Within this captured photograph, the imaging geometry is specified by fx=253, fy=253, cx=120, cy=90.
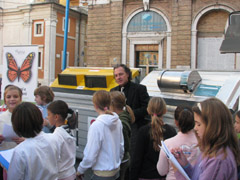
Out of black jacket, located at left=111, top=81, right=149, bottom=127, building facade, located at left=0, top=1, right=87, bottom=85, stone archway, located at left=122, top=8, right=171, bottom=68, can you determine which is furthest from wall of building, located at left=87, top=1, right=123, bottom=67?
black jacket, located at left=111, top=81, right=149, bottom=127

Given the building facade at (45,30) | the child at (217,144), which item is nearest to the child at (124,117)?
the child at (217,144)

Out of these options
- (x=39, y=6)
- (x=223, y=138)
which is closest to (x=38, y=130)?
(x=223, y=138)

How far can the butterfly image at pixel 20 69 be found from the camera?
16.9ft

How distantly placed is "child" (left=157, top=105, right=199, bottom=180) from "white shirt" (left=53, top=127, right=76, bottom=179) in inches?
32.9

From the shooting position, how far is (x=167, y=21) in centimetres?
1352

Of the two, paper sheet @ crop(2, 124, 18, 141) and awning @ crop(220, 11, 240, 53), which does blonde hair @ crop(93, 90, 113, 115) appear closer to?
paper sheet @ crop(2, 124, 18, 141)

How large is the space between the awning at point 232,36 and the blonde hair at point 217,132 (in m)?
4.42

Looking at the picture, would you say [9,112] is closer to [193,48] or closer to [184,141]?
[184,141]

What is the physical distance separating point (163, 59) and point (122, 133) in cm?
1147

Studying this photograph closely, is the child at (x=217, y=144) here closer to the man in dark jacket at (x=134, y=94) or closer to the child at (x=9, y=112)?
the child at (x=9, y=112)

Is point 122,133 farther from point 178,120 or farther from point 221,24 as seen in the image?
point 221,24

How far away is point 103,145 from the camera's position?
2494 mm

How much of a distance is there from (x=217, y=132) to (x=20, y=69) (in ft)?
15.1

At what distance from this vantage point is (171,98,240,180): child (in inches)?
57.9
